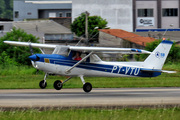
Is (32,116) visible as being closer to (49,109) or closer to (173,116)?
(49,109)

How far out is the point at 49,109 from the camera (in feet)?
33.9

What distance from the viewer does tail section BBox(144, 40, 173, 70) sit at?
58.6 ft

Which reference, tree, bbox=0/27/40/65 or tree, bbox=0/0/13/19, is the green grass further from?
tree, bbox=0/0/13/19

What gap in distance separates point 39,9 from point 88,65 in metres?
80.6

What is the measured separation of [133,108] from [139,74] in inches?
300

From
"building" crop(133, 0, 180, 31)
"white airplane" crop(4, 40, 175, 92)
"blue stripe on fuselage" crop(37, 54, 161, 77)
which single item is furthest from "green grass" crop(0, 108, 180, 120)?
"building" crop(133, 0, 180, 31)

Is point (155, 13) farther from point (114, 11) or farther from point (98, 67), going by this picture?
point (98, 67)

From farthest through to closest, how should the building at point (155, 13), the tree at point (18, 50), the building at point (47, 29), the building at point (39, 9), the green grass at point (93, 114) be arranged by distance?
the building at point (39, 9) < the building at point (155, 13) < the building at point (47, 29) < the tree at point (18, 50) < the green grass at point (93, 114)

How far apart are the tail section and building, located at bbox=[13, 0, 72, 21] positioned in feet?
261

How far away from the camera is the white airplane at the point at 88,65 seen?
16.2 m

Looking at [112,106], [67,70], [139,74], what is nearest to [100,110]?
[112,106]

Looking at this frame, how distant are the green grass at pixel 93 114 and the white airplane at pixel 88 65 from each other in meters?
5.98

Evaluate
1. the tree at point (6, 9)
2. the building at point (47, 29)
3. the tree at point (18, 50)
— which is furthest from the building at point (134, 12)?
the tree at point (6, 9)

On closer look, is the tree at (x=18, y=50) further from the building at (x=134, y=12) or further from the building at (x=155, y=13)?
the building at (x=155, y=13)
